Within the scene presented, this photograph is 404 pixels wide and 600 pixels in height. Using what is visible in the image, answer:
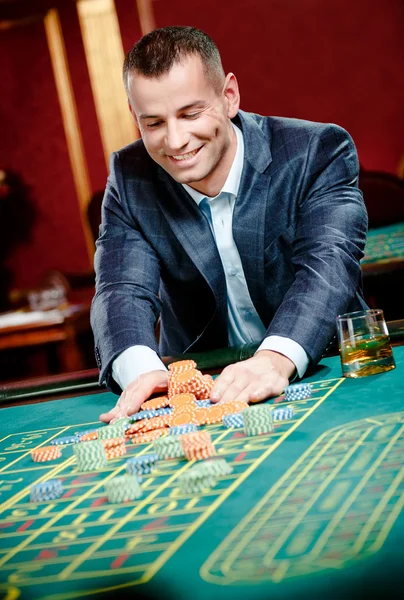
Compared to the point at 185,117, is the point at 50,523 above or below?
below

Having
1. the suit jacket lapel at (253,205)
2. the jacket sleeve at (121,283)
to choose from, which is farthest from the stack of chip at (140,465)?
the suit jacket lapel at (253,205)

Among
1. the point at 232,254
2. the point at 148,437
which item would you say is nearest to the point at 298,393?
the point at 148,437

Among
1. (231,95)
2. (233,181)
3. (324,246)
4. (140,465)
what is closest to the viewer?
(140,465)

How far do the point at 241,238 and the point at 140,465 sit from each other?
1289 millimetres

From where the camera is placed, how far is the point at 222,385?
177cm

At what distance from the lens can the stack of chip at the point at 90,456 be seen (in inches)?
55.1

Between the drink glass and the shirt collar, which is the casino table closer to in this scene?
the drink glass

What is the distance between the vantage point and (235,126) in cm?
263

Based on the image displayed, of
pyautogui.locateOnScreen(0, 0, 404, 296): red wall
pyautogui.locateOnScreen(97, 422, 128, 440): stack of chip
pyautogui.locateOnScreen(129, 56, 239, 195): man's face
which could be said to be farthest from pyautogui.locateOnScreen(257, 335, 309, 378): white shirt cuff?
pyautogui.locateOnScreen(0, 0, 404, 296): red wall

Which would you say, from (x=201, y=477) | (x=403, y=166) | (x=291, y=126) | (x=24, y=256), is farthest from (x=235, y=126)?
(x=24, y=256)

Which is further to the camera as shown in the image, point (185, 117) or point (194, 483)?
point (185, 117)

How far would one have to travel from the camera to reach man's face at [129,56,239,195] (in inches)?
83.9

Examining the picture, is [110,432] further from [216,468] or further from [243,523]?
[243,523]

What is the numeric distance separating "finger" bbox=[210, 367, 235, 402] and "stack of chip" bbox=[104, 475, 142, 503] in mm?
568
